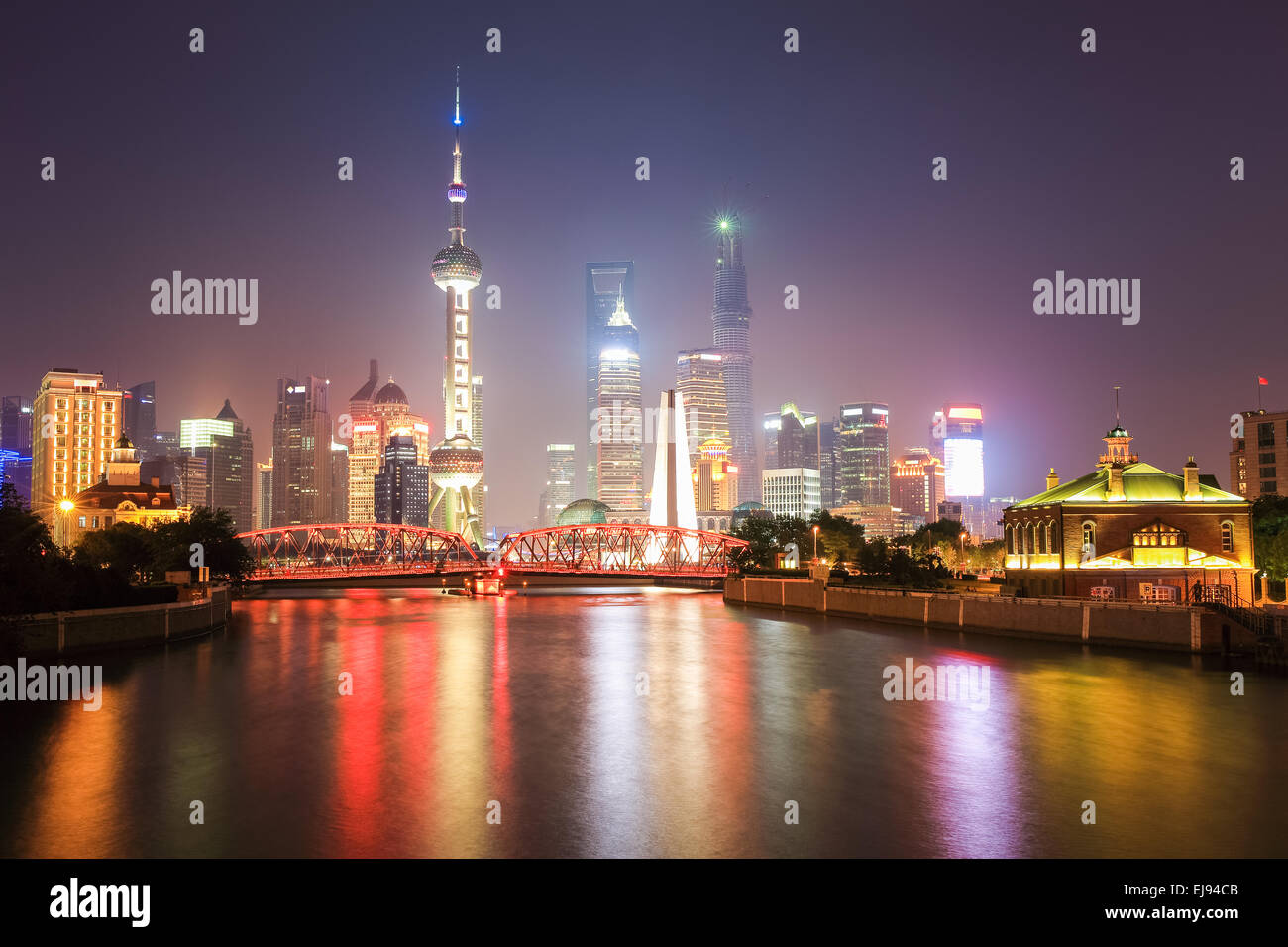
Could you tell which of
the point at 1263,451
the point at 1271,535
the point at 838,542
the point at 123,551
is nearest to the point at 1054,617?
the point at 1271,535

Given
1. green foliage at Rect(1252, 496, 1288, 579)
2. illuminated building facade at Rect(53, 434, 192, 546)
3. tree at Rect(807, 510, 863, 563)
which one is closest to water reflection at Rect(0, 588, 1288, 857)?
green foliage at Rect(1252, 496, 1288, 579)

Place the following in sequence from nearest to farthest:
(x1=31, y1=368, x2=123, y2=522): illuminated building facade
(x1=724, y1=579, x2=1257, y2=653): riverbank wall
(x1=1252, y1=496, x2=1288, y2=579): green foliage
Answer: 1. (x1=724, y1=579, x2=1257, y2=653): riverbank wall
2. (x1=1252, y1=496, x2=1288, y2=579): green foliage
3. (x1=31, y1=368, x2=123, y2=522): illuminated building facade

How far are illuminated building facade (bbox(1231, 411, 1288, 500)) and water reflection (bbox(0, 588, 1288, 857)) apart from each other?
8977 centimetres

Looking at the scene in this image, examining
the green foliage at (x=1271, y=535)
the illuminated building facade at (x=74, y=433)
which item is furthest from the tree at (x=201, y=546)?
the green foliage at (x=1271, y=535)

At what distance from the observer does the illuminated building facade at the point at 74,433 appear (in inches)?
6693

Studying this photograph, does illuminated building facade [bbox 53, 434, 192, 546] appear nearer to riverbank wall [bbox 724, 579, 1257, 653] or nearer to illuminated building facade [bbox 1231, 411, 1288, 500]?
riverbank wall [bbox 724, 579, 1257, 653]

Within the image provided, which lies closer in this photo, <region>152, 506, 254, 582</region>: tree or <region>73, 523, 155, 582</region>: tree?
<region>73, 523, 155, 582</region>: tree

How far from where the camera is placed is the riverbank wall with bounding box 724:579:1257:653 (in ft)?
158

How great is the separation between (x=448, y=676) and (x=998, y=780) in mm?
29963

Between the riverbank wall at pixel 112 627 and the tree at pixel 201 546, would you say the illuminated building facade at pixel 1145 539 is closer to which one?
the riverbank wall at pixel 112 627
